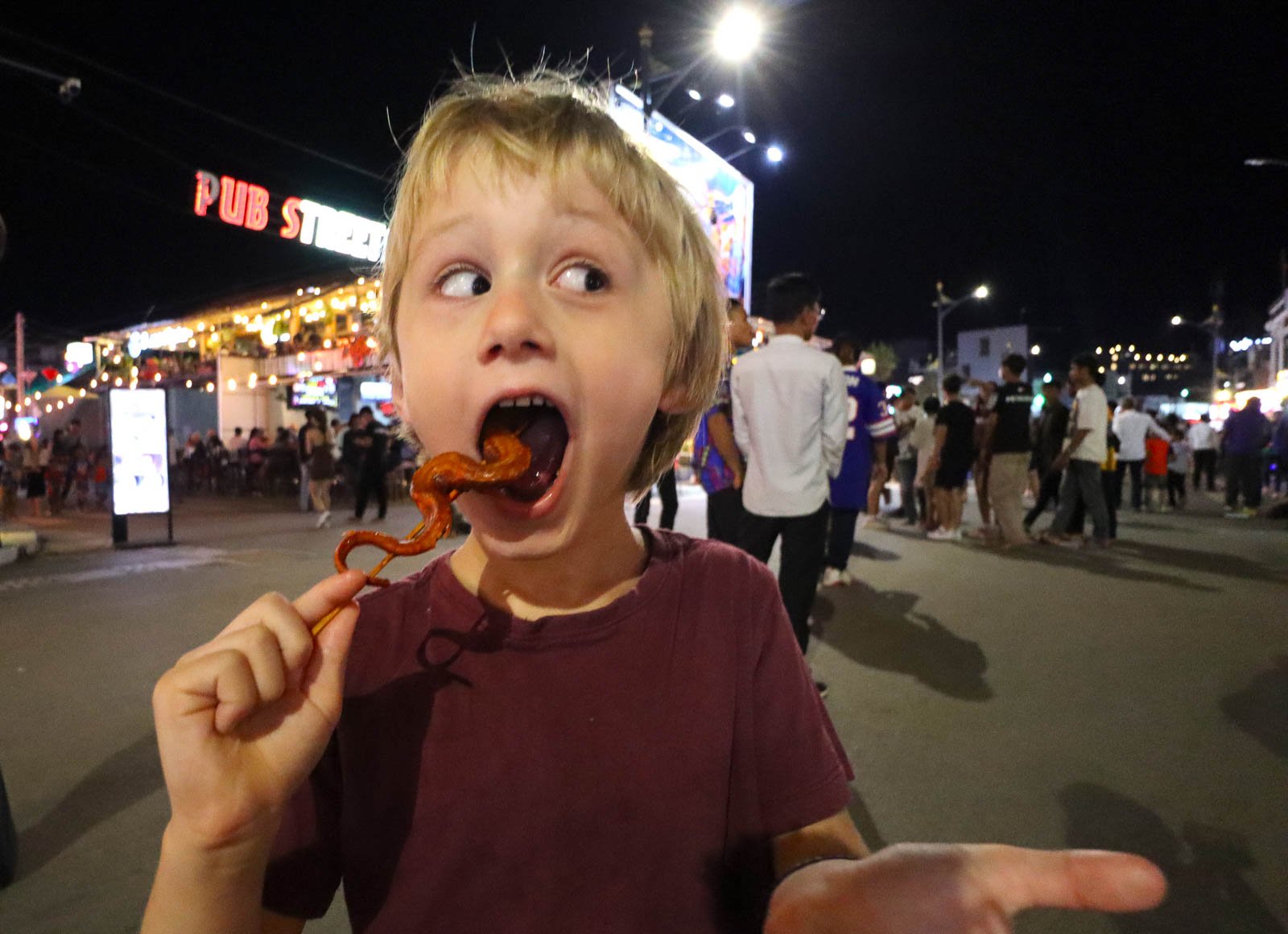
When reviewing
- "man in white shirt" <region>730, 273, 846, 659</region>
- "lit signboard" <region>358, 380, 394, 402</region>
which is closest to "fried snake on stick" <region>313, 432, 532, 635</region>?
"man in white shirt" <region>730, 273, 846, 659</region>

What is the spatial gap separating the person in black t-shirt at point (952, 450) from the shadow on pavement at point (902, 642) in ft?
8.99

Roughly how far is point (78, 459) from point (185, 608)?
1234 cm

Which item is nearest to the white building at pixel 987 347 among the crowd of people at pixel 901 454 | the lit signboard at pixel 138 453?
the crowd of people at pixel 901 454

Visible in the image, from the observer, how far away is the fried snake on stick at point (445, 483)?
915 millimetres

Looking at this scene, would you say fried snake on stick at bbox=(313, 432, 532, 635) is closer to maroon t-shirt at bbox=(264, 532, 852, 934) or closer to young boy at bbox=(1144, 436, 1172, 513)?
maroon t-shirt at bbox=(264, 532, 852, 934)

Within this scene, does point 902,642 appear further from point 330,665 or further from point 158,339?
point 158,339

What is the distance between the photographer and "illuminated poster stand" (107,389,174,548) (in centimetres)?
962

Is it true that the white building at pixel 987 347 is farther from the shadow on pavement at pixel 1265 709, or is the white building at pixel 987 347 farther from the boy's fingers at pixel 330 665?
the boy's fingers at pixel 330 665

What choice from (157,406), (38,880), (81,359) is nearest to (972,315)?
(81,359)

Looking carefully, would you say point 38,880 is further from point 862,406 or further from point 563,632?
point 862,406

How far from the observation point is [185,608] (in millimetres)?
6020

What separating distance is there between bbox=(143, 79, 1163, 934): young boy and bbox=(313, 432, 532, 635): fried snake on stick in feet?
0.11

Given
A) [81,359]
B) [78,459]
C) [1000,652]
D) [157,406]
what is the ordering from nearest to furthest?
[1000,652], [157,406], [78,459], [81,359]

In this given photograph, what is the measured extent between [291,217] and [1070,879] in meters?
15.2
